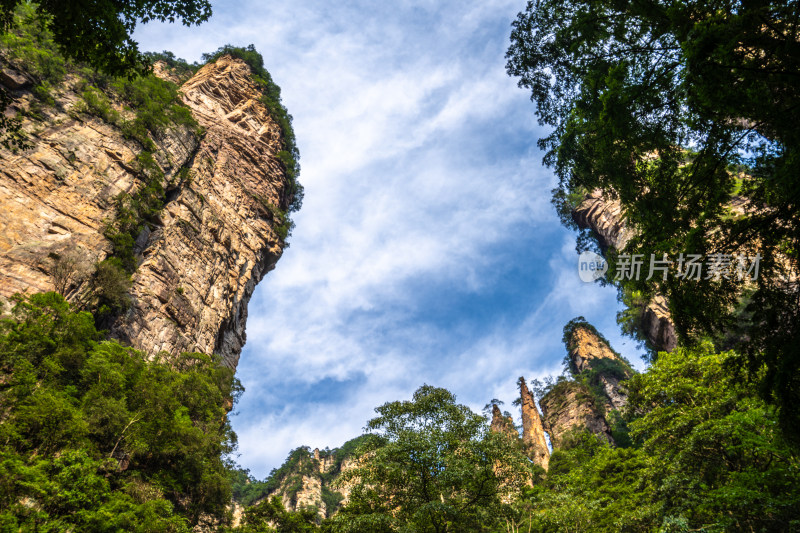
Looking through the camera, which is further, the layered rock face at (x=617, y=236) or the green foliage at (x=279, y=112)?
the green foliage at (x=279, y=112)

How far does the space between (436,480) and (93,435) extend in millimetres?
11059

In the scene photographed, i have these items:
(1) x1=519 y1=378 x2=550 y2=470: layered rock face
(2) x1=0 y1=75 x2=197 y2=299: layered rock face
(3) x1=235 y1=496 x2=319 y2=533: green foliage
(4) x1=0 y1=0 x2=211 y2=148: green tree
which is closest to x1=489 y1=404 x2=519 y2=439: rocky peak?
(1) x1=519 y1=378 x2=550 y2=470: layered rock face

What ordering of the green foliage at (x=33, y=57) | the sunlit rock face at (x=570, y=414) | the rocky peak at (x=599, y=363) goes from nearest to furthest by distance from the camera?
the green foliage at (x=33, y=57) → the sunlit rock face at (x=570, y=414) → the rocky peak at (x=599, y=363)

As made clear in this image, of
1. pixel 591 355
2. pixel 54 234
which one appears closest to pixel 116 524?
pixel 54 234

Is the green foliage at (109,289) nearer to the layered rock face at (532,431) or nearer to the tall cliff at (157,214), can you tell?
the tall cliff at (157,214)

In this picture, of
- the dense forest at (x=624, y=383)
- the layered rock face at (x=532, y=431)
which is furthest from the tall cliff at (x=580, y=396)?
the dense forest at (x=624, y=383)

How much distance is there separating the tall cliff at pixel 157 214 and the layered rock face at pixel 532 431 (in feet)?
91.5

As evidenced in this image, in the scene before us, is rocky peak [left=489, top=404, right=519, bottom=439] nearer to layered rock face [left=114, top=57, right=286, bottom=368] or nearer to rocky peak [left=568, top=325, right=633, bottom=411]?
rocky peak [left=568, top=325, right=633, bottom=411]

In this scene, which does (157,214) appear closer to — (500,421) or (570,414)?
(570,414)

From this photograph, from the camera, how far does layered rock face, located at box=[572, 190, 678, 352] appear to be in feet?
96.7

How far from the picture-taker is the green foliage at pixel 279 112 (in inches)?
1813

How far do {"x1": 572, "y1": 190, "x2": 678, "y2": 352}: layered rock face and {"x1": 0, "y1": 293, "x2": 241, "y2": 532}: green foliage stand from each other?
2267cm

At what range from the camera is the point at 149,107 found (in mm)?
28984

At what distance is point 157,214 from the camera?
25750 mm
